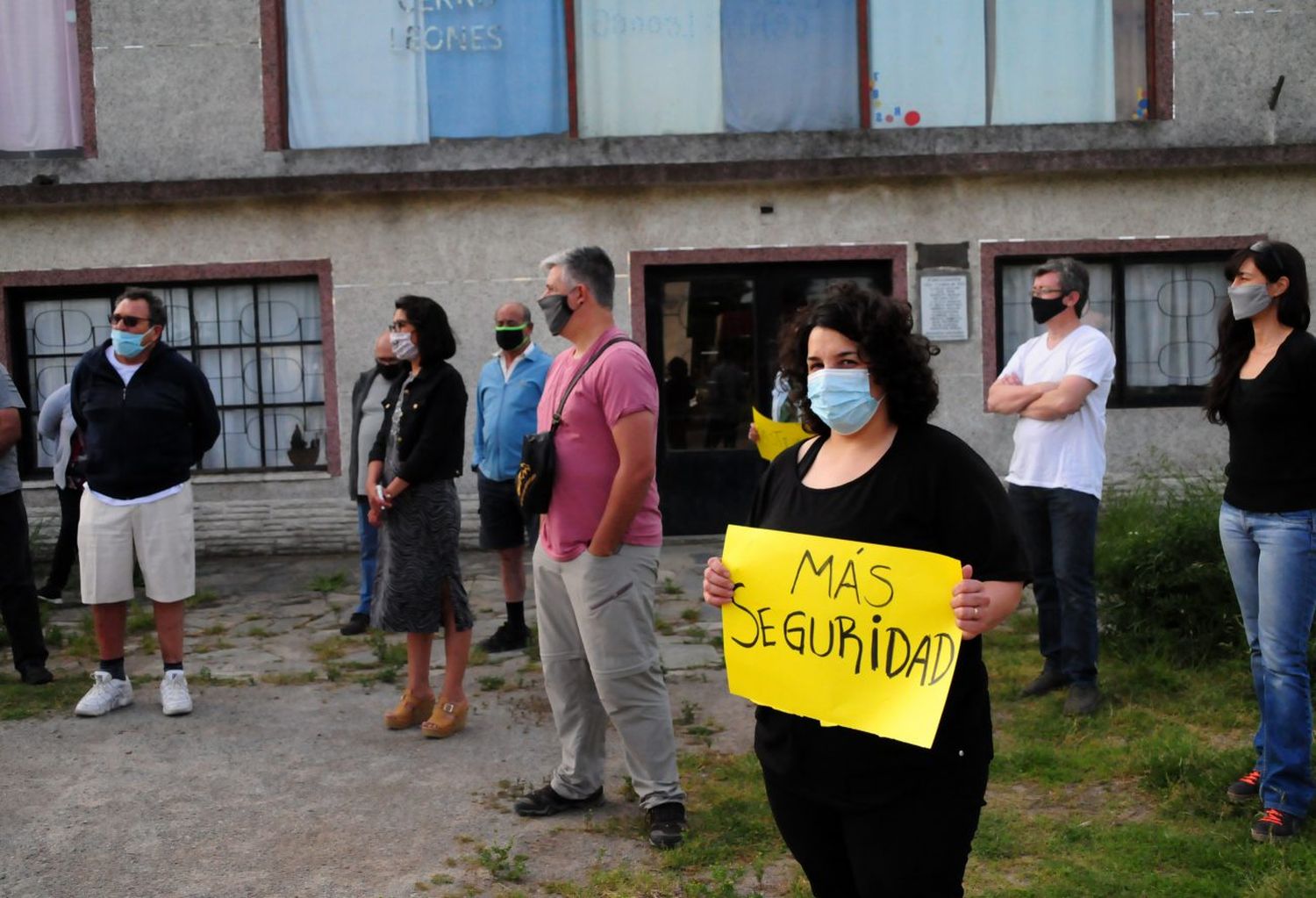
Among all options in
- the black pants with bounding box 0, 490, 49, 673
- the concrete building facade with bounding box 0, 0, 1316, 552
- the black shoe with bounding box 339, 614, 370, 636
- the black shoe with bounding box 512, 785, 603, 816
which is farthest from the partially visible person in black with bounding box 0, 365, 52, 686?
the concrete building facade with bounding box 0, 0, 1316, 552

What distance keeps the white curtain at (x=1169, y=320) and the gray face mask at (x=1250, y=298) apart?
794 cm

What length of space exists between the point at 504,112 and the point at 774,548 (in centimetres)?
997

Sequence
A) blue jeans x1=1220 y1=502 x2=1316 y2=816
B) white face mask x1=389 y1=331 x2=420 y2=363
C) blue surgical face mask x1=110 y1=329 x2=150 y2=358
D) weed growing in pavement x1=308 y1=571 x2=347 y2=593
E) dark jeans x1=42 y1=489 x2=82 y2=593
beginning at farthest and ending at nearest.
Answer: weed growing in pavement x1=308 y1=571 x2=347 y2=593 → dark jeans x1=42 y1=489 x2=82 y2=593 → blue surgical face mask x1=110 y1=329 x2=150 y2=358 → white face mask x1=389 y1=331 x2=420 y2=363 → blue jeans x1=1220 y1=502 x2=1316 y2=816

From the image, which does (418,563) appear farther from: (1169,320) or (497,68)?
(1169,320)

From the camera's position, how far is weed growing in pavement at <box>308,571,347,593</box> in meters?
10.5

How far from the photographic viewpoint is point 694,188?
1207 centimetres

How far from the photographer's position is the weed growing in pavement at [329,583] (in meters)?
10.5

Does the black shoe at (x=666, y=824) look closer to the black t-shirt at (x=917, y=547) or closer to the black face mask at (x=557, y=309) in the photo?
the black face mask at (x=557, y=309)

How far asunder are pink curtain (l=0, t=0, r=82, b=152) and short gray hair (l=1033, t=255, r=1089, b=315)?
9577 mm

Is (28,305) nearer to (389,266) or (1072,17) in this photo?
(389,266)

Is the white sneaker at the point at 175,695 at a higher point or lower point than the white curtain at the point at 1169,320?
lower

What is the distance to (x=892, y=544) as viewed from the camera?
2.91 m

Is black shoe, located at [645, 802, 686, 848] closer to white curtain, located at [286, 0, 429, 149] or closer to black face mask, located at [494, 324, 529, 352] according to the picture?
black face mask, located at [494, 324, 529, 352]

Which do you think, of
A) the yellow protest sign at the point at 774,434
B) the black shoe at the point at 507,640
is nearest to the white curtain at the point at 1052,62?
the yellow protest sign at the point at 774,434
